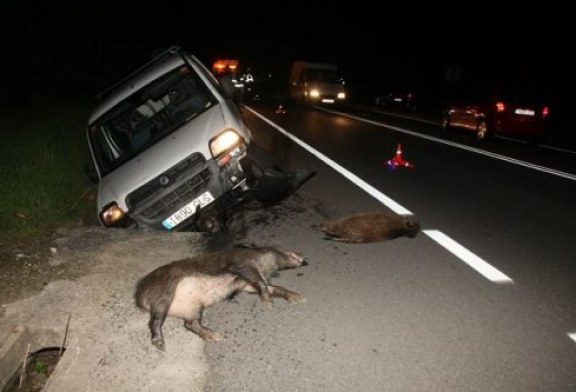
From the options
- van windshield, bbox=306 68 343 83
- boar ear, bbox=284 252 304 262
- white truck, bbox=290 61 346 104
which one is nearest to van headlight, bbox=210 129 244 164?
boar ear, bbox=284 252 304 262

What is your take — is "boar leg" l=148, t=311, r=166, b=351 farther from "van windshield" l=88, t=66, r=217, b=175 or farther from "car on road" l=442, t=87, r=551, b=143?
"car on road" l=442, t=87, r=551, b=143

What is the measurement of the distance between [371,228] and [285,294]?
67.5 inches

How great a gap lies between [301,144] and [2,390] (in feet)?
31.8

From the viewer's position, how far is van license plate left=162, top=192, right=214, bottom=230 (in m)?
5.39

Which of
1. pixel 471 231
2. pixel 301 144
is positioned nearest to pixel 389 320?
pixel 471 231

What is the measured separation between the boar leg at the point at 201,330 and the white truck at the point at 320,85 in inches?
974

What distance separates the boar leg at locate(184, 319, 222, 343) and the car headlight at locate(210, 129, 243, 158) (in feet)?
7.49

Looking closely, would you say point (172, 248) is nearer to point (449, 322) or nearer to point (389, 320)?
point (389, 320)

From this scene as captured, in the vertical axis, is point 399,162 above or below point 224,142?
below

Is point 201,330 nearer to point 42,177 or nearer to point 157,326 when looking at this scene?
point 157,326

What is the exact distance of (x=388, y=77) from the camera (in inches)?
1484

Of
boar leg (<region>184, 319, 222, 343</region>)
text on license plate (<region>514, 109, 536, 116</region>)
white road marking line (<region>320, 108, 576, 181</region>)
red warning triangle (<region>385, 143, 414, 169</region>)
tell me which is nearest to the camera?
boar leg (<region>184, 319, 222, 343</region>)

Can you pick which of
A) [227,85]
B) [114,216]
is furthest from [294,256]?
[227,85]

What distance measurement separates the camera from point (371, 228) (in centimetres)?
548
